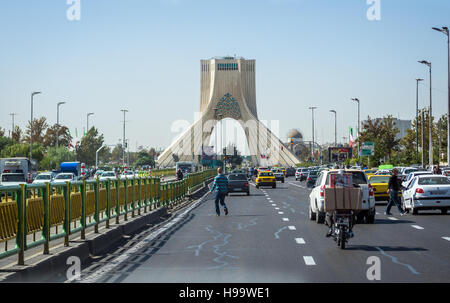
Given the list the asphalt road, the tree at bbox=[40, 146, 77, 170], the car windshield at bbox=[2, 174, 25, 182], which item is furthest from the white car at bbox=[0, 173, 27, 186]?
the tree at bbox=[40, 146, 77, 170]

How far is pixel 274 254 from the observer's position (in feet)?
44.5

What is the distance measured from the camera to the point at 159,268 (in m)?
11.6

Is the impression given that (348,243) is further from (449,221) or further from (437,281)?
(449,221)

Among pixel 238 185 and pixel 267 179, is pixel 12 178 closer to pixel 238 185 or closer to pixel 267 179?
pixel 238 185

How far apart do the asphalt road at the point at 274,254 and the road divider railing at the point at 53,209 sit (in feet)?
2.90

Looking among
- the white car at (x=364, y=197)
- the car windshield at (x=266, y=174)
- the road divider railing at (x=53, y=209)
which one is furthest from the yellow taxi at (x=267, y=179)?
the road divider railing at (x=53, y=209)

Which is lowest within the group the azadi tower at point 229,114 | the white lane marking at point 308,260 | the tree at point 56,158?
the white lane marking at point 308,260

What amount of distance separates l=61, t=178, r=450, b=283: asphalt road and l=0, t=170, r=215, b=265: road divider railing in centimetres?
88

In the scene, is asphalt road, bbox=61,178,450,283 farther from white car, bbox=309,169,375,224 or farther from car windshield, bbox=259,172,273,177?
car windshield, bbox=259,172,273,177

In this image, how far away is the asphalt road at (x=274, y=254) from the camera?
10594 millimetres

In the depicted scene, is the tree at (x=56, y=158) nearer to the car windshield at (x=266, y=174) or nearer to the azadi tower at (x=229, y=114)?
the car windshield at (x=266, y=174)

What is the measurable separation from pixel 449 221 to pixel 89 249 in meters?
12.6

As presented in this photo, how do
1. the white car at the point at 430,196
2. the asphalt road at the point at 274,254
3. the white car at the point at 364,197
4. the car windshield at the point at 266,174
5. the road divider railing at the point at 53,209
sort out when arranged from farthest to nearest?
the car windshield at the point at 266,174 → the white car at the point at 430,196 → the white car at the point at 364,197 → the asphalt road at the point at 274,254 → the road divider railing at the point at 53,209

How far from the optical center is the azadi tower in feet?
538
